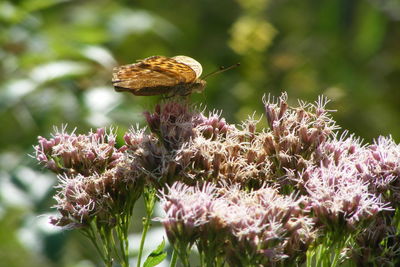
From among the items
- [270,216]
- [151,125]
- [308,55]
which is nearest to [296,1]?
[308,55]

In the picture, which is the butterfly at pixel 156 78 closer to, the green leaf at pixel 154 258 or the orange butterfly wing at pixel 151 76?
the orange butterfly wing at pixel 151 76

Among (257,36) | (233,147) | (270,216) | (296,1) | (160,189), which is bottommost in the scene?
(270,216)

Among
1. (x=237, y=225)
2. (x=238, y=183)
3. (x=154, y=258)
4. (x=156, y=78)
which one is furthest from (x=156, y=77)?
(x=237, y=225)

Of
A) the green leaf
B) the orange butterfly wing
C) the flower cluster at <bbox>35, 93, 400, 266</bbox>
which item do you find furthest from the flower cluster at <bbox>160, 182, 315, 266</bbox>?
the orange butterfly wing

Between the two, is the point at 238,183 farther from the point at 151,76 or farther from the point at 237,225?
the point at 151,76

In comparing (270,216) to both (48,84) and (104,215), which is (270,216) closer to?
→ (104,215)

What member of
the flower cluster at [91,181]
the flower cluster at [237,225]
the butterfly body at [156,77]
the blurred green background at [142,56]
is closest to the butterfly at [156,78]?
the butterfly body at [156,77]

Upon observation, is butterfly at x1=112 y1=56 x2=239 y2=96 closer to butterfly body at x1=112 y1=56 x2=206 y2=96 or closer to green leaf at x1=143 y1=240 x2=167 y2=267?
butterfly body at x1=112 y1=56 x2=206 y2=96
